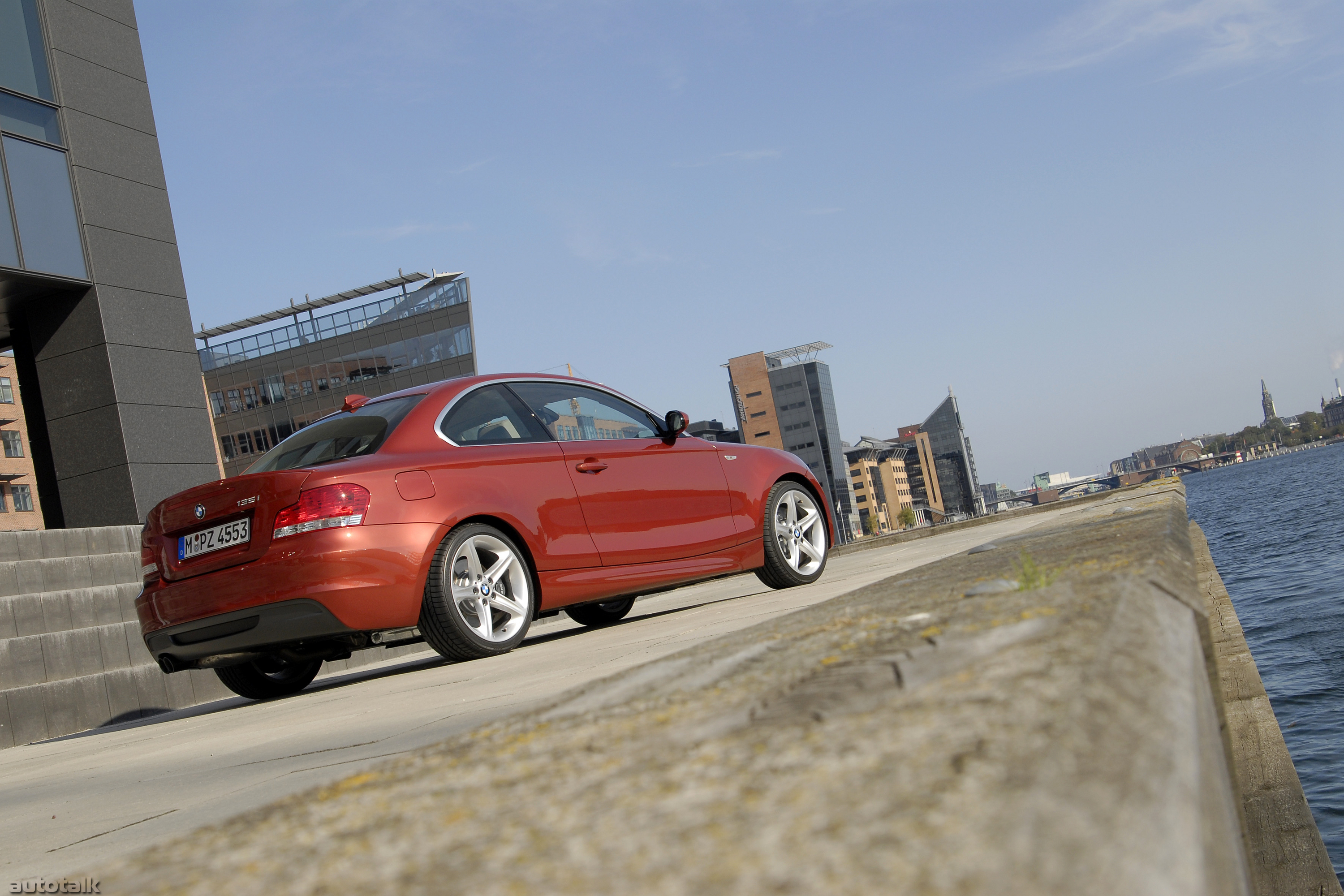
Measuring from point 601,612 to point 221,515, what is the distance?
326 cm

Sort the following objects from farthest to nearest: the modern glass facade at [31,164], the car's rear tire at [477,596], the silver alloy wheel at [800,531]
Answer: the modern glass facade at [31,164], the silver alloy wheel at [800,531], the car's rear tire at [477,596]

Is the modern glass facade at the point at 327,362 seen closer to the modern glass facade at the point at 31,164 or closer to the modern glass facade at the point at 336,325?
the modern glass facade at the point at 336,325

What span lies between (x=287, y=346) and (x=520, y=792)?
6588 cm

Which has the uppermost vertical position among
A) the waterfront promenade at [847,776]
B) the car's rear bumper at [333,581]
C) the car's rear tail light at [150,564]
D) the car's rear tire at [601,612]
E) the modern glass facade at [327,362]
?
the modern glass facade at [327,362]

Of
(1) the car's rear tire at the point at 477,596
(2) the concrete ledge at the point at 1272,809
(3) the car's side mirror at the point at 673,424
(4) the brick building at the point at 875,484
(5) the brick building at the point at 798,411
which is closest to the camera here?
(2) the concrete ledge at the point at 1272,809

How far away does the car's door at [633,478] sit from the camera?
582 cm

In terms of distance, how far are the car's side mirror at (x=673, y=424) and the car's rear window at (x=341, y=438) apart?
5.24ft

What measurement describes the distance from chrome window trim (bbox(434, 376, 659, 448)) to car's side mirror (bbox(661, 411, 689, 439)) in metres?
0.07

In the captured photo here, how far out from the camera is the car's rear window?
5.21 meters

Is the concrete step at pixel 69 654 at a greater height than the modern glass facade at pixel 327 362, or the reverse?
the modern glass facade at pixel 327 362

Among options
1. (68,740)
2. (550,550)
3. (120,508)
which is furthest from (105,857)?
(120,508)

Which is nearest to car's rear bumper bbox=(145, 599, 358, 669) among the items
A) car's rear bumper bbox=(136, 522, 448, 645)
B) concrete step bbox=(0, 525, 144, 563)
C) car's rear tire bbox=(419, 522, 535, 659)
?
car's rear bumper bbox=(136, 522, 448, 645)

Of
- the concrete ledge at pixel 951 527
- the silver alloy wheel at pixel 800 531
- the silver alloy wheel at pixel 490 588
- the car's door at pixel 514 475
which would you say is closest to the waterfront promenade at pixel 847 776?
the silver alloy wheel at pixel 490 588

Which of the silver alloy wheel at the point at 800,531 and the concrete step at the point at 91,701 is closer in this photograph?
the concrete step at the point at 91,701
